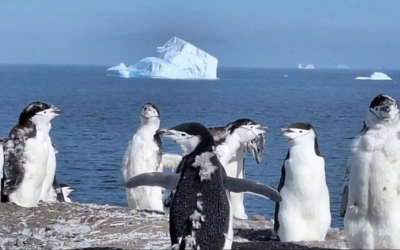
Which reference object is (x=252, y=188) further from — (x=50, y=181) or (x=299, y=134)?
(x=50, y=181)

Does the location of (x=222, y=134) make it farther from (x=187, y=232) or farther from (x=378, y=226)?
(x=187, y=232)

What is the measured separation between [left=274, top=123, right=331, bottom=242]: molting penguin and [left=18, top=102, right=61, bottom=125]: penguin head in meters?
3.03

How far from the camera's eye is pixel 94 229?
774 centimetres

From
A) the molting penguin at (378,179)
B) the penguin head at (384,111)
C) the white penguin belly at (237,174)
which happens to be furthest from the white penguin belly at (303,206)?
the white penguin belly at (237,174)

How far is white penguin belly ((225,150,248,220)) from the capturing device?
31.0 feet

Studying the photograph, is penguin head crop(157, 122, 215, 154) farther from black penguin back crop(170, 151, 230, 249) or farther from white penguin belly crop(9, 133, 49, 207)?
white penguin belly crop(9, 133, 49, 207)

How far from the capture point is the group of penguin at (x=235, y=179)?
5.18 m

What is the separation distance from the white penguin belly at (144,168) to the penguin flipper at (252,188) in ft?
13.8

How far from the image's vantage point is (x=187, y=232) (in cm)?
506

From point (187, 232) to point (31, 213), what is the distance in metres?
3.64

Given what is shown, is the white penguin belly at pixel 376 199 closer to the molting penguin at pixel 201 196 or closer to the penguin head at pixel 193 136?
the molting penguin at pixel 201 196

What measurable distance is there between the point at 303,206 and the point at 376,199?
1.48m

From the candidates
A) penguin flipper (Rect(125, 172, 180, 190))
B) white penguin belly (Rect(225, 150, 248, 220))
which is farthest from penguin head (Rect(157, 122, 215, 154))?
white penguin belly (Rect(225, 150, 248, 220))

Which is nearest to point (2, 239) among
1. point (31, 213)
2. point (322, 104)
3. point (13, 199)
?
point (31, 213)
